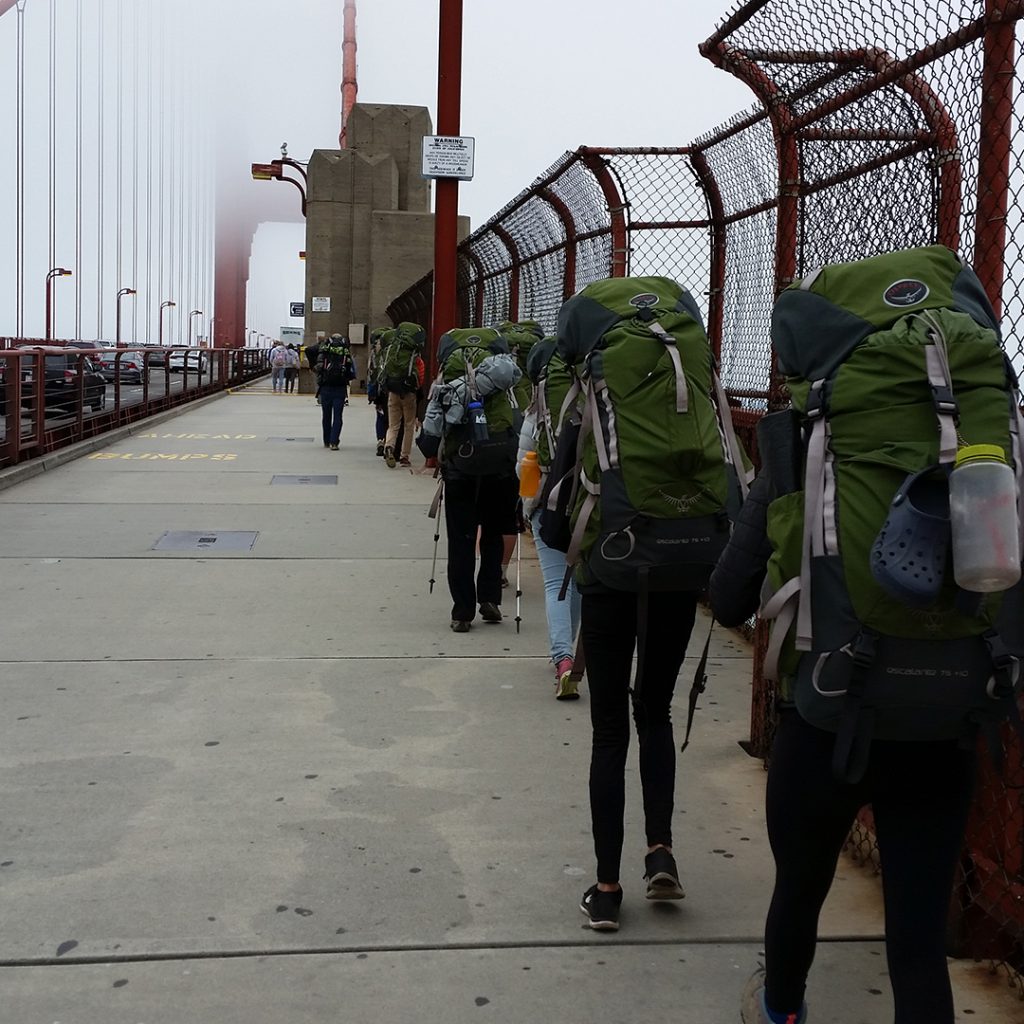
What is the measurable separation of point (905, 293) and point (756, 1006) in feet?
4.75

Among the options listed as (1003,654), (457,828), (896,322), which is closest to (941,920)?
(1003,654)

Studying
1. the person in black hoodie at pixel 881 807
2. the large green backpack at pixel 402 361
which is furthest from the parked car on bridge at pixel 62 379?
the person in black hoodie at pixel 881 807

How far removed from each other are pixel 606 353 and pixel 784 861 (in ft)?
4.20

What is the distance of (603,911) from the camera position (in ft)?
11.2

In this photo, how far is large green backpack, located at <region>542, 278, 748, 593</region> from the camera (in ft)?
10.7

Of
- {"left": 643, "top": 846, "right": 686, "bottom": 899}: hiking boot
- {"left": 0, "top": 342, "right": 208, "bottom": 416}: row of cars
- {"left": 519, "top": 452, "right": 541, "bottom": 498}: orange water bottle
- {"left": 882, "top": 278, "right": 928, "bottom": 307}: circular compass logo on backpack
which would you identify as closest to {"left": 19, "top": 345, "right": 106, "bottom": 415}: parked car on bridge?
{"left": 0, "top": 342, "right": 208, "bottom": 416}: row of cars

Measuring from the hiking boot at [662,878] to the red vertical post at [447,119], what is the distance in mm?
8745

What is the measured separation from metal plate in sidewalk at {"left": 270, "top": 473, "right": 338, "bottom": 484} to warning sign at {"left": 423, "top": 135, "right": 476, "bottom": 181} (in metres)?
3.38

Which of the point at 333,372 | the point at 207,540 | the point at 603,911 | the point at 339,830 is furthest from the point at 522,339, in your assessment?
the point at 333,372

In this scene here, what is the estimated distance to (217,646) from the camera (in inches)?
254

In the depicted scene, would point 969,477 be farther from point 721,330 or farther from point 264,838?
point 721,330

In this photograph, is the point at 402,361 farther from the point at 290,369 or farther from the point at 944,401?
the point at 290,369

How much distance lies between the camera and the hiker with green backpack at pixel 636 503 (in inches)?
128

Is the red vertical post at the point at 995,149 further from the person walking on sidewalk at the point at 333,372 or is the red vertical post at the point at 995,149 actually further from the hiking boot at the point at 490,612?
the person walking on sidewalk at the point at 333,372
